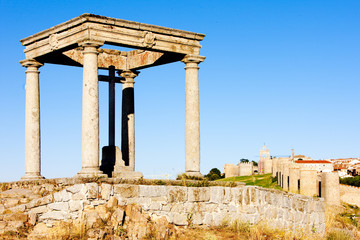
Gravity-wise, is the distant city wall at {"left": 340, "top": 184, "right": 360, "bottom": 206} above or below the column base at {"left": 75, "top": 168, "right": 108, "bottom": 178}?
below

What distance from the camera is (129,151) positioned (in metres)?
26.0

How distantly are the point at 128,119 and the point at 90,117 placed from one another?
6317 millimetres

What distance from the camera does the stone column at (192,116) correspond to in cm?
2308

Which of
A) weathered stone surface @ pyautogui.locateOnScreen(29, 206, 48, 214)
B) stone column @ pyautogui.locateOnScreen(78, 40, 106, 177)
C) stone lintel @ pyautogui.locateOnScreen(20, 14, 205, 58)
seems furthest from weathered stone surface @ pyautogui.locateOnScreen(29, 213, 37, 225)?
stone lintel @ pyautogui.locateOnScreen(20, 14, 205, 58)

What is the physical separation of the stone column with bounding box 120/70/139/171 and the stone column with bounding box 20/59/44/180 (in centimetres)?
423

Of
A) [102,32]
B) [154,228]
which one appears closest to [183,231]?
[154,228]

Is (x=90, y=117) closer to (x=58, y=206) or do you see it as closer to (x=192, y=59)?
(x=58, y=206)

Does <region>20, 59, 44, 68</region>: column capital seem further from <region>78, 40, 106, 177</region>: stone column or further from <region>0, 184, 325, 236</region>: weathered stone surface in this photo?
<region>0, 184, 325, 236</region>: weathered stone surface

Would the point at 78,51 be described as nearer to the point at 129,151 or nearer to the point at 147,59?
the point at 147,59

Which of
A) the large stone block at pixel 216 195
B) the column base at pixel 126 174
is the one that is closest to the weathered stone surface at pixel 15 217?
the large stone block at pixel 216 195

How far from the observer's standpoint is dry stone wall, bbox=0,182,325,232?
52.6 feet

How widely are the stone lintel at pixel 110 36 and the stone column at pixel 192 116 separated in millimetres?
630

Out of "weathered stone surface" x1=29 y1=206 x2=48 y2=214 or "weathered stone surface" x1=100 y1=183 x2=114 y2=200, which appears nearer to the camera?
"weathered stone surface" x1=29 y1=206 x2=48 y2=214

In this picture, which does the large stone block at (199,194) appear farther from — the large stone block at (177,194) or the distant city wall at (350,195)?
the distant city wall at (350,195)
